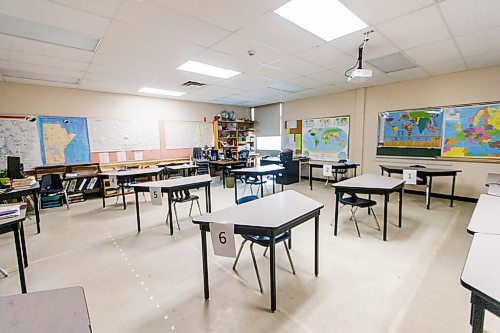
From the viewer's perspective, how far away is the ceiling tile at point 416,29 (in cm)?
264

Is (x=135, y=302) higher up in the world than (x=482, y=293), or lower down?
lower down

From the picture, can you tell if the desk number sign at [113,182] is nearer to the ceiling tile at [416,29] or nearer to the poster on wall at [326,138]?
the ceiling tile at [416,29]

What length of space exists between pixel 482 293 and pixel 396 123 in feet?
18.5

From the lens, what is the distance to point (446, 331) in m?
1.73

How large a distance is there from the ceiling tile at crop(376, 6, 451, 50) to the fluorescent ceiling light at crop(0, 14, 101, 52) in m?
3.77

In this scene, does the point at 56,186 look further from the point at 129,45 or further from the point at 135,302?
the point at 135,302

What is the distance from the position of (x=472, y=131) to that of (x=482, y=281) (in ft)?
17.0

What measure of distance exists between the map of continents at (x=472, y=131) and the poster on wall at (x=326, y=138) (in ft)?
7.56

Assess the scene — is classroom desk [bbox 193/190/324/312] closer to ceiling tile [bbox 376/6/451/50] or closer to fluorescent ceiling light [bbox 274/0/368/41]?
fluorescent ceiling light [bbox 274/0/368/41]

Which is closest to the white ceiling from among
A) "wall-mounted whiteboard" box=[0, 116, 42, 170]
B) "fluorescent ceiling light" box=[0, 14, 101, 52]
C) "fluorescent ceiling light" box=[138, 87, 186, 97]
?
"fluorescent ceiling light" box=[0, 14, 101, 52]

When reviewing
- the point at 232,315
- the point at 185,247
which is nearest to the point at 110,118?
the point at 185,247

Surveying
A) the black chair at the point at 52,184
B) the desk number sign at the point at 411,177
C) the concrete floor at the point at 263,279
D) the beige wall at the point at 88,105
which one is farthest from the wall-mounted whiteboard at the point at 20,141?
the desk number sign at the point at 411,177

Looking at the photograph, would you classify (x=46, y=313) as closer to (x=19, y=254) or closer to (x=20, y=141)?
(x=19, y=254)

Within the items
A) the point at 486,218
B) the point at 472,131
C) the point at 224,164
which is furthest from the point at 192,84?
the point at 472,131
